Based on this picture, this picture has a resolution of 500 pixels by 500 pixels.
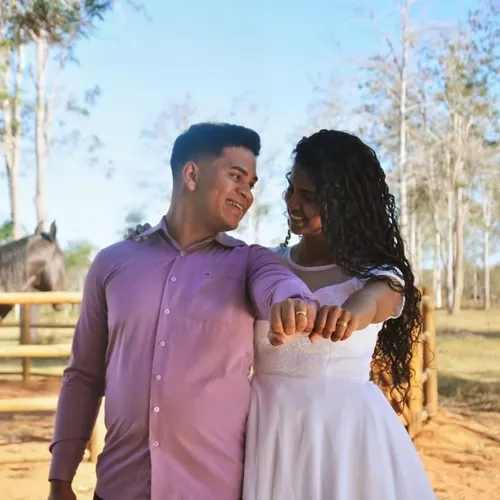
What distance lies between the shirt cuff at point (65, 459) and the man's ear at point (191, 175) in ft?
1.87

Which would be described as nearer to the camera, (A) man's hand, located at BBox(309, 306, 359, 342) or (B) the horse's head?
(A) man's hand, located at BBox(309, 306, 359, 342)

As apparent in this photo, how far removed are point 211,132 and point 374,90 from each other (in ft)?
60.0

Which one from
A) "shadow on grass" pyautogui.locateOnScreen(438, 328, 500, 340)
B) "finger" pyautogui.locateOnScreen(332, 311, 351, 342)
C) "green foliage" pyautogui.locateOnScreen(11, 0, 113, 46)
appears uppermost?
"green foliage" pyautogui.locateOnScreen(11, 0, 113, 46)

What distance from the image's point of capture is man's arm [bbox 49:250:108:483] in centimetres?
142

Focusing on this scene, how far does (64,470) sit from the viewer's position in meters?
1.41

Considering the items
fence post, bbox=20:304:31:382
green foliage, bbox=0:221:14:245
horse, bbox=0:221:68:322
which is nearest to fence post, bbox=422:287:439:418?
horse, bbox=0:221:68:322

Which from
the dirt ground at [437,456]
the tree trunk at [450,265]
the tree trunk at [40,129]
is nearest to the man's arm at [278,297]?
the dirt ground at [437,456]

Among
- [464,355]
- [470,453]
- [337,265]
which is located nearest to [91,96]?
[464,355]

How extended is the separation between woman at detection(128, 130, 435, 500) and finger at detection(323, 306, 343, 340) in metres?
0.21

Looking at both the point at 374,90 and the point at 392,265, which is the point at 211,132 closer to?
the point at 392,265

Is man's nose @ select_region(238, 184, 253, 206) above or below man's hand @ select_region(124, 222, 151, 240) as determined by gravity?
above

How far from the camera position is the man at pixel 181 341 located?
4.08 feet

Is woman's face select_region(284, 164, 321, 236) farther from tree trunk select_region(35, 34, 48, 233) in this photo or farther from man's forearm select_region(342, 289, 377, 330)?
tree trunk select_region(35, 34, 48, 233)

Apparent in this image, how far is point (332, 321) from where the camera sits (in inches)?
40.6
